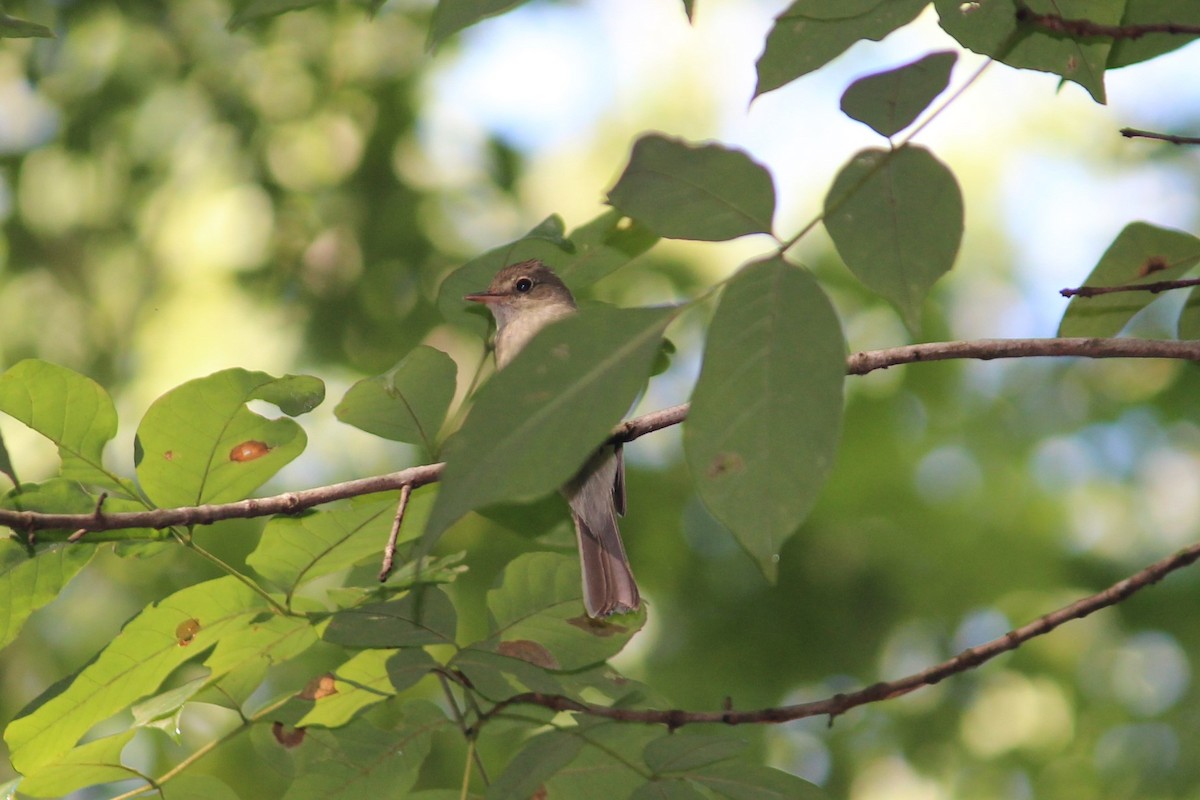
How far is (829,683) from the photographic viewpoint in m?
6.70

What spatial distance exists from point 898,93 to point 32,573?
1.59 metres

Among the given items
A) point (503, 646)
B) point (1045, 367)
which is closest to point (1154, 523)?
point (1045, 367)

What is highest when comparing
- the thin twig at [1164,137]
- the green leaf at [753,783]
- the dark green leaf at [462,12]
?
the dark green leaf at [462,12]

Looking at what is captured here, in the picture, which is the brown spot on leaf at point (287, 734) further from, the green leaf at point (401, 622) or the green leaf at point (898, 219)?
the green leaf at point (898, 219)

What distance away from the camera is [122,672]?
1.85m

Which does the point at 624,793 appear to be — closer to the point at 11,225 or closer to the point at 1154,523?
the point at 1154,523

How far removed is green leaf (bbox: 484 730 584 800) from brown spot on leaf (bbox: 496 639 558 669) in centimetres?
22

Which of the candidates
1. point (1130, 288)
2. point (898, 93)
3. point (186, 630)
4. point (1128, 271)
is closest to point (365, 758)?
point (186, 630)

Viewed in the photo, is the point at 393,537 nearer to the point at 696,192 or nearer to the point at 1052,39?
the point at 696,192

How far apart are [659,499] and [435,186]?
2.73m

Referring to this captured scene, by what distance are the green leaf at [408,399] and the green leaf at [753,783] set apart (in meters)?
0.83

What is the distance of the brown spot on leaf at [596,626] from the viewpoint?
1972 millimetres

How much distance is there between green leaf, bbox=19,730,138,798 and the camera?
72.5 inches

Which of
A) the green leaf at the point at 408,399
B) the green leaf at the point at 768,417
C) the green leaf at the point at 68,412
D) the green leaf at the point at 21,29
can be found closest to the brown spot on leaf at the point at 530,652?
the green leaf at the point at 408,399
